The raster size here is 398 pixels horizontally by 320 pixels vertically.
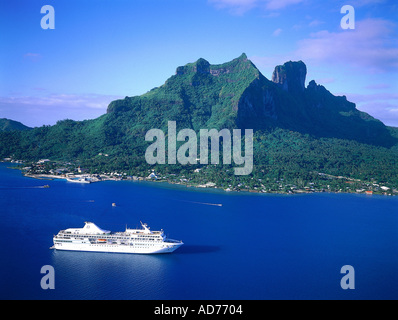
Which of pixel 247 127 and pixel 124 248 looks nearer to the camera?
pixel 124 248

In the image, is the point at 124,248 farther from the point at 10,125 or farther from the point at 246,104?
the point at 10,125

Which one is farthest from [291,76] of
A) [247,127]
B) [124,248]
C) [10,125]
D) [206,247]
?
[10,125]

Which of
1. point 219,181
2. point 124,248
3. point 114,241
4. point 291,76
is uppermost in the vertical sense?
point 291,76

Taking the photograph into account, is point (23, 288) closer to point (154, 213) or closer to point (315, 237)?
point (154, 213)

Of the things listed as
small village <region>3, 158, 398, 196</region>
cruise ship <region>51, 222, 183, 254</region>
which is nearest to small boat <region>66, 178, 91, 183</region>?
small village <region>3, 158, 398, 196</region>

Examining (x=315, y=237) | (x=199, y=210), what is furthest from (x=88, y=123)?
(x=315, y=237)

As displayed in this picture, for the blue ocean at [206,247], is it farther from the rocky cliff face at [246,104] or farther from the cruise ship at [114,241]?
the rocky cliff face at [246,104]

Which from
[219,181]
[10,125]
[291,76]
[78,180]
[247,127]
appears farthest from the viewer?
[10,125]
